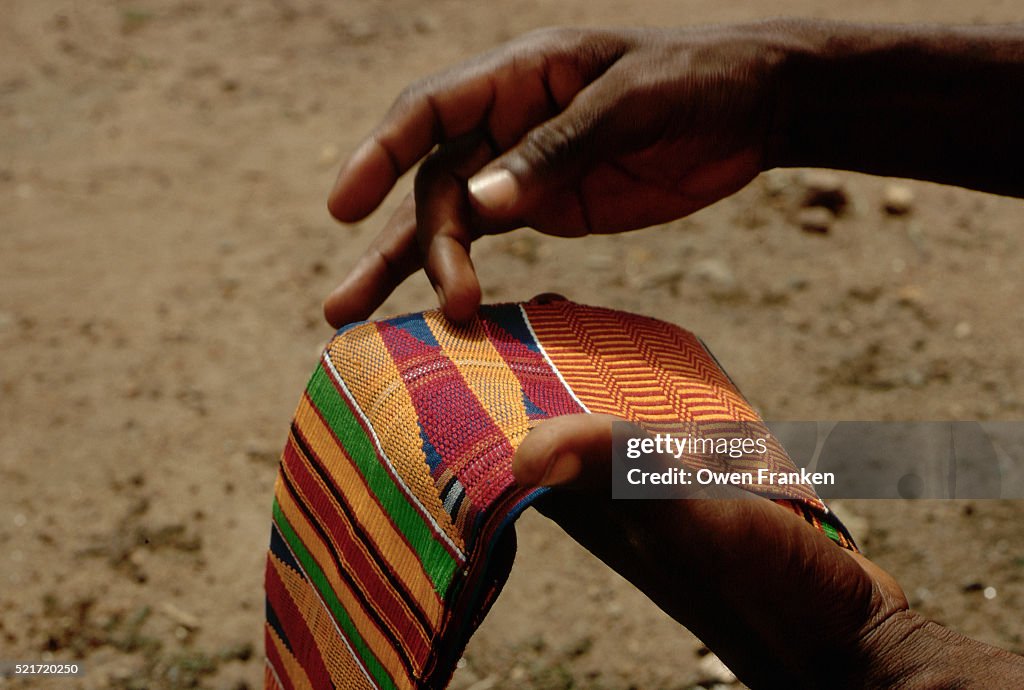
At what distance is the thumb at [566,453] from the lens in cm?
95

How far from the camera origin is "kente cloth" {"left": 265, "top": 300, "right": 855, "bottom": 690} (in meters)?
1.16

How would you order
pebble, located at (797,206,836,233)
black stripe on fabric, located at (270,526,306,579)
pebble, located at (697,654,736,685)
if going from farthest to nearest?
1. pebble, located at (797,206,836,233)
2. pebble, located at (697,654,736,685)
3. black stripe on fabric, located at (270,526,306,579)

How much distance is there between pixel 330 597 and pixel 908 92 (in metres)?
1.25

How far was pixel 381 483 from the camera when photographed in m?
1.27

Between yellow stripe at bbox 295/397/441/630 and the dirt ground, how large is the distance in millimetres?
857

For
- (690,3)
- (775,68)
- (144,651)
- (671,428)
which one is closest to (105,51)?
(690,3)

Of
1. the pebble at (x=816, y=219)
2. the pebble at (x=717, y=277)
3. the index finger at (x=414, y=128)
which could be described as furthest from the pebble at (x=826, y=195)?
the index finger at (x=414, y=128)

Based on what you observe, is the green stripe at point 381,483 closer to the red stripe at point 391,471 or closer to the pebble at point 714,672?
the red stripe at point 391,471

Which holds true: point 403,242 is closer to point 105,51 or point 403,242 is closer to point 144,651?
point 144,651

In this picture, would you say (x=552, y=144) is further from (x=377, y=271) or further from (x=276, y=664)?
(x=276, y=664)

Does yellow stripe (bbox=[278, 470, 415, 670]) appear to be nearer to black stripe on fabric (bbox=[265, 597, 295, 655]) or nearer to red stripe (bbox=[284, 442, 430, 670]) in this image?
red stripe (bbox=[284, 442, 430, 670])

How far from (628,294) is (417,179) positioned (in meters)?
1.54

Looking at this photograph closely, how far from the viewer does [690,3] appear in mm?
4691

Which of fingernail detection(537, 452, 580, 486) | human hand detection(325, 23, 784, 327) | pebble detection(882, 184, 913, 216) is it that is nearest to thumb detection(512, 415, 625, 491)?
fingernail detection(537, 452, 580, 486)
